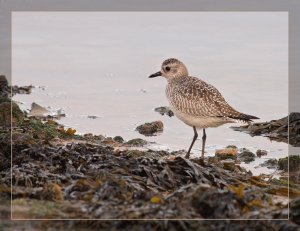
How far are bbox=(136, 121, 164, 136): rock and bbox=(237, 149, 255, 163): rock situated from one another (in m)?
1.50

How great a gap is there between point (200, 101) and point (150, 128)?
214 cm

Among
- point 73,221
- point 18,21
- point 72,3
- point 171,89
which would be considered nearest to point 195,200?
point 73,221

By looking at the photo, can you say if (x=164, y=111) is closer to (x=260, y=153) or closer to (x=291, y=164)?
(x=260, y=153)

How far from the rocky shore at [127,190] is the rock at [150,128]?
2.37 meters

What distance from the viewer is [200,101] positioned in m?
10.2

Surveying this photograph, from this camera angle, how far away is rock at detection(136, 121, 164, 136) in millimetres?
12180

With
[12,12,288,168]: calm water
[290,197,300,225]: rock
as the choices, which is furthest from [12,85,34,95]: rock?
[290,197,300,225]: rock

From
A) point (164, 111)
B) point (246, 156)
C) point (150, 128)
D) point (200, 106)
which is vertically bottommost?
point (246, 156)

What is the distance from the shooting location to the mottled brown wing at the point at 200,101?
10.1 metres

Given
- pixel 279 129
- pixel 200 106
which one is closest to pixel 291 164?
pixel 200 106

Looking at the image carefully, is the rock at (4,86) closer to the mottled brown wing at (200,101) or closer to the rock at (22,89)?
the rock at (22,89)

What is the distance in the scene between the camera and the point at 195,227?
22.7 ft

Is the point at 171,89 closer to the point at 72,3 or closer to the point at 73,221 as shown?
the point at 72,3

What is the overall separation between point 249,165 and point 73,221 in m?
4.39
